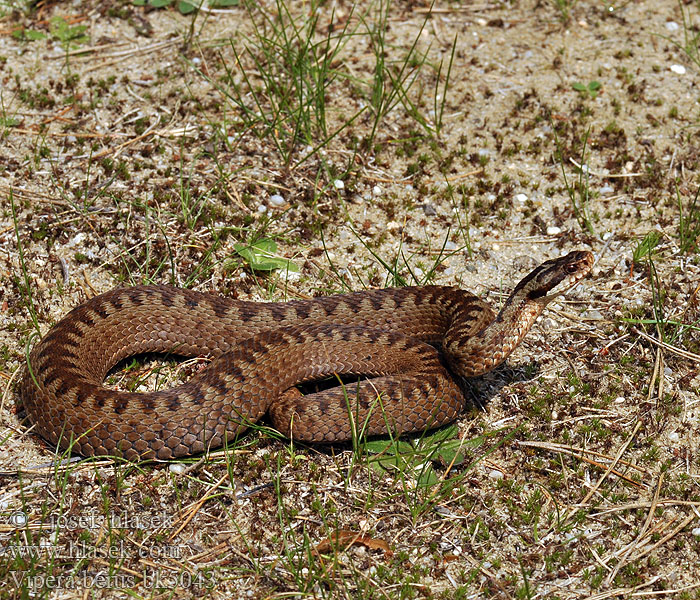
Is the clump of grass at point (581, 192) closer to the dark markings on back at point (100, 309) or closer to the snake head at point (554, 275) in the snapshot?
the snake head at point (554, 275)

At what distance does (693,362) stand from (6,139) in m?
5.48

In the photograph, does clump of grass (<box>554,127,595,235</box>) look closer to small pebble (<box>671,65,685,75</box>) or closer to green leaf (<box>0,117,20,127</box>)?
small pebble (<box>671,65,685,75</box>)

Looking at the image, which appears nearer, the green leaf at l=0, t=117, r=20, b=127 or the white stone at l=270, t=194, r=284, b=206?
the white stone at l=270, t=194, r=284, b=206

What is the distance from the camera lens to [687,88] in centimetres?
741

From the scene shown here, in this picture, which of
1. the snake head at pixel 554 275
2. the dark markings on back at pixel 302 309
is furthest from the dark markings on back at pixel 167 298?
the snake head at pixel 554 275

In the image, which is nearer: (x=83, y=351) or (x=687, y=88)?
(x=83, y=351)

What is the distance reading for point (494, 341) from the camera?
4719mm

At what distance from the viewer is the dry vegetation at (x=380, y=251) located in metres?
4.10

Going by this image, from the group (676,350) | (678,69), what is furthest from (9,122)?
(678,69)

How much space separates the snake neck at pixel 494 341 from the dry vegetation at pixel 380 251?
381 mm

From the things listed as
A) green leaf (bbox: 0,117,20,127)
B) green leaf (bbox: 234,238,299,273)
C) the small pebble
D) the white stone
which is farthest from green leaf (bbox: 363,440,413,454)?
the small pebble

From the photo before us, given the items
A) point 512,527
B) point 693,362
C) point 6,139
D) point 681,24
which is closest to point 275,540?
point 512,527

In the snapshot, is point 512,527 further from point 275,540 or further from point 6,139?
point 6,139

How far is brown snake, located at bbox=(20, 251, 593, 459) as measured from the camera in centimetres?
449
